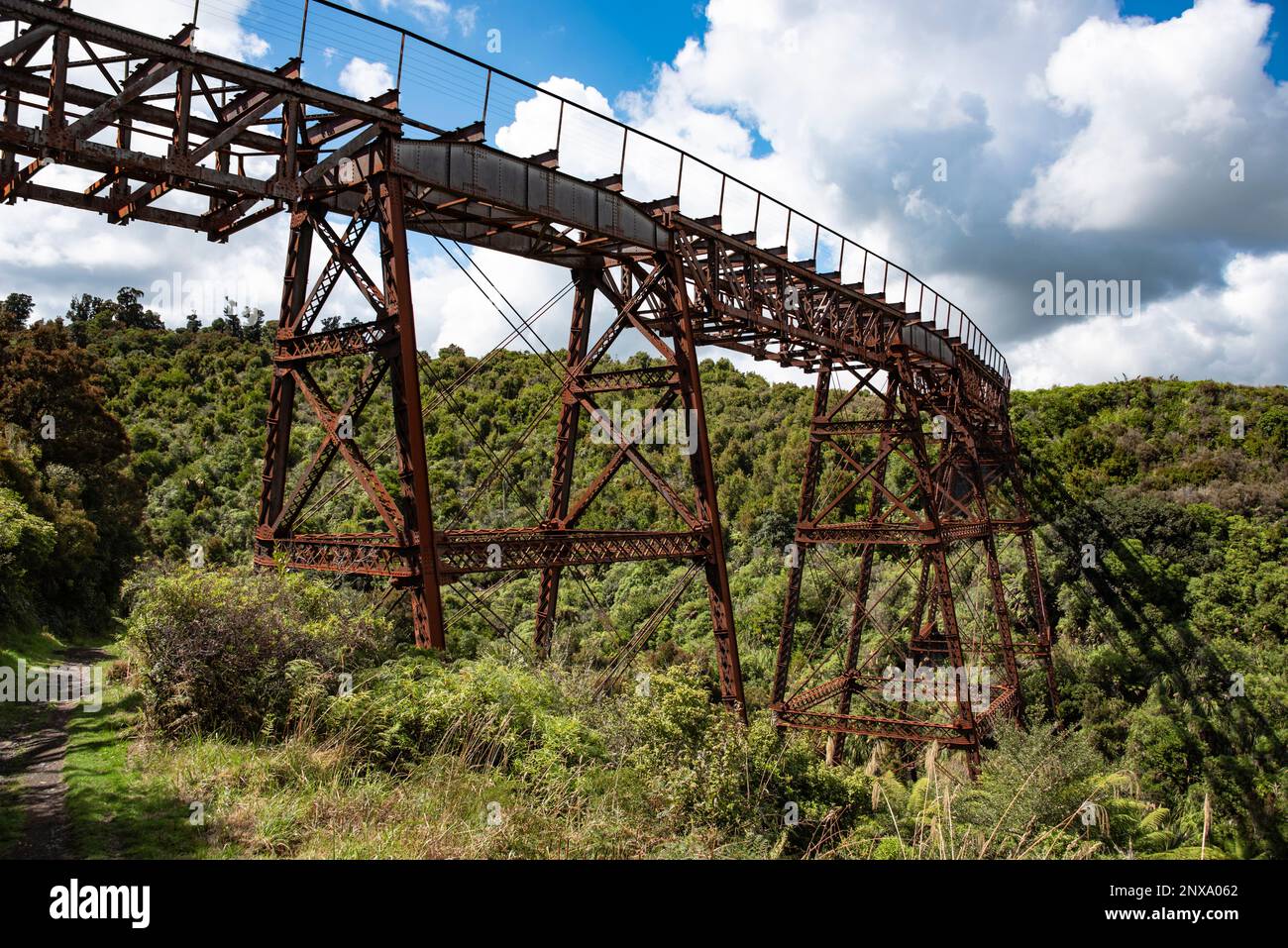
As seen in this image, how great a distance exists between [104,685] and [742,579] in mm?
19250

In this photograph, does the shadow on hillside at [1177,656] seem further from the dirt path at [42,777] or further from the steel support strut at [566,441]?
the dirt path at [42,777]

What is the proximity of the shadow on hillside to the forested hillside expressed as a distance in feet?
0.21

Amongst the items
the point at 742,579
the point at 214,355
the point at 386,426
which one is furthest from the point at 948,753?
the point at 214,355

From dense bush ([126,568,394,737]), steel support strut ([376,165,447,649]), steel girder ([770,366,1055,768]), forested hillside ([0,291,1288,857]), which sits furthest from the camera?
steel girder ([770,366,1055,768])

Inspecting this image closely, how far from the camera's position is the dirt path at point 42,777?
14.6ft

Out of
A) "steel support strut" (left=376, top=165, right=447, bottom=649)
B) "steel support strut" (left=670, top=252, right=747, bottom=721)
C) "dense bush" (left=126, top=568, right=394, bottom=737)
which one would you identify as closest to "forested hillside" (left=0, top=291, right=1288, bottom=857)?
"dense bush" (left=126, top=568, right=394, bottom=737)

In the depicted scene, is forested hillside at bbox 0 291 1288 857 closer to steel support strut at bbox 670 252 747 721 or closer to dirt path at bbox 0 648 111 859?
dirt path at bbox 0 648 111 859

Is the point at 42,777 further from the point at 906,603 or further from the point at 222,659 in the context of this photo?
the point at 906,603

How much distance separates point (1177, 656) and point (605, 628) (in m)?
13.2

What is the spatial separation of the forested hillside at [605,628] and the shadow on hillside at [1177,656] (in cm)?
6

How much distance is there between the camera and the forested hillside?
5652 millimetres

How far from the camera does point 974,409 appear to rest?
755 inches

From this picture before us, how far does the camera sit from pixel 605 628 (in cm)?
1744
